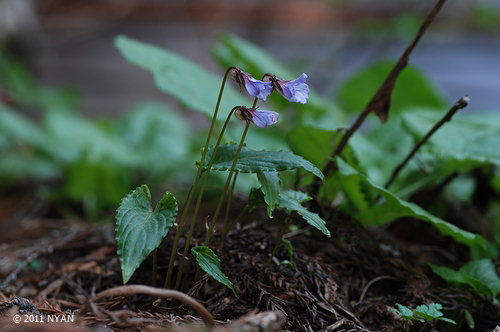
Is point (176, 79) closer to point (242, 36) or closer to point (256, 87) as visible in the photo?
point (256, 87)

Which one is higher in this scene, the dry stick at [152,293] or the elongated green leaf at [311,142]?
the elongated green leaf at [311,142]

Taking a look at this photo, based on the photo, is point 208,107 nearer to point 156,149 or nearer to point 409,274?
point 409,274

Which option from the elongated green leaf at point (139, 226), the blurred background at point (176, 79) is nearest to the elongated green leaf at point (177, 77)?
the blurred background at point (176, 79)

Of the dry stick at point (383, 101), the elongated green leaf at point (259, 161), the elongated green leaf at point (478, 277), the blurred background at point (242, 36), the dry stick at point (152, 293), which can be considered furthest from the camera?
the blurred background at point (242, 36)

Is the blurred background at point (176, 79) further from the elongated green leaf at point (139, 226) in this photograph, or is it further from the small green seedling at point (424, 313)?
the small green seedling at point (424, 313)

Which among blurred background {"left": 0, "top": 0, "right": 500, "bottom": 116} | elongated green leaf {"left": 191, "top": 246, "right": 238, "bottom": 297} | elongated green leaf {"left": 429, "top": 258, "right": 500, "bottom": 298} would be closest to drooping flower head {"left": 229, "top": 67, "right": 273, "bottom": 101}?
elongated green leaf {"left": 191, "top": 246, "right": 238, "bottom": 297}

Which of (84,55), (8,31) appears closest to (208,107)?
(8,31)
